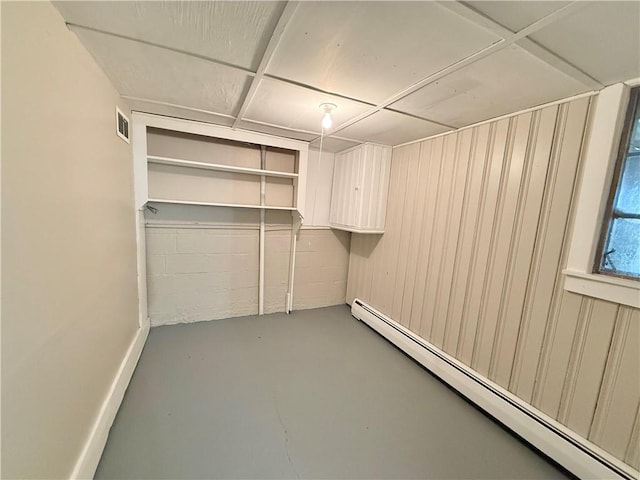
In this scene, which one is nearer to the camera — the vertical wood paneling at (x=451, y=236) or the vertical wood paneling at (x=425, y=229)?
the vertical wood paneling at (x=451, y=236)

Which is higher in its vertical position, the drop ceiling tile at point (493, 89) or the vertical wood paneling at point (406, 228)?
the drop ceiling tile at point (493, 89)

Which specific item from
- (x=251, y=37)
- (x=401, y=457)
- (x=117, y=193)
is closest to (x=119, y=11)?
(x=251, y=37)

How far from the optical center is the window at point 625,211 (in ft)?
4.24

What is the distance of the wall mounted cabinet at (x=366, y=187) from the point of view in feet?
9.25

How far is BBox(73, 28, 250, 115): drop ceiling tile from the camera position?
4.12 ft

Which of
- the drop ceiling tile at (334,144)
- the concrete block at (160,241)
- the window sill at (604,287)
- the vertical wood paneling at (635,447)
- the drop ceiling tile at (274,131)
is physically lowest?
the vertical wood paneling at (635,447)

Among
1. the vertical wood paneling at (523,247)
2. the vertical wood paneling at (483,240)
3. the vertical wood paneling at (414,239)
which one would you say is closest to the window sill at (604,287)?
the vertical wood paneling at (523,247)

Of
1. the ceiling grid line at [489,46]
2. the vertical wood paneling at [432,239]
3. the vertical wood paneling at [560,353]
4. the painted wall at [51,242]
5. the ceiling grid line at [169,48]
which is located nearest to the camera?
the painted wall at [51,242]

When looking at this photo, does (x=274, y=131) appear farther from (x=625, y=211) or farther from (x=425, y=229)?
(x=625, y=211)

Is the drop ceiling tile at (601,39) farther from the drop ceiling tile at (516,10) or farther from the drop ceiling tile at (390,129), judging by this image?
the drop ceiling tile at (390,129)

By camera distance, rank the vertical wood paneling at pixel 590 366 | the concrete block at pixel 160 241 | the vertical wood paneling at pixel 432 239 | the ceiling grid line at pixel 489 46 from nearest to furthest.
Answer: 1. the ceiling grid line at pixel 489 46
2. the vertical wood paneling at pixel 590 366
3. the vertical wood paneling at pixel 432 239
4. the concrete block at pixel 160 241

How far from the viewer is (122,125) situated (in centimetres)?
189

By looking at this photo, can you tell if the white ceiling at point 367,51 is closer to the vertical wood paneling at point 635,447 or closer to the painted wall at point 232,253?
the painted wall at point 232,253

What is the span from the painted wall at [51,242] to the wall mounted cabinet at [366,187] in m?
2.21
